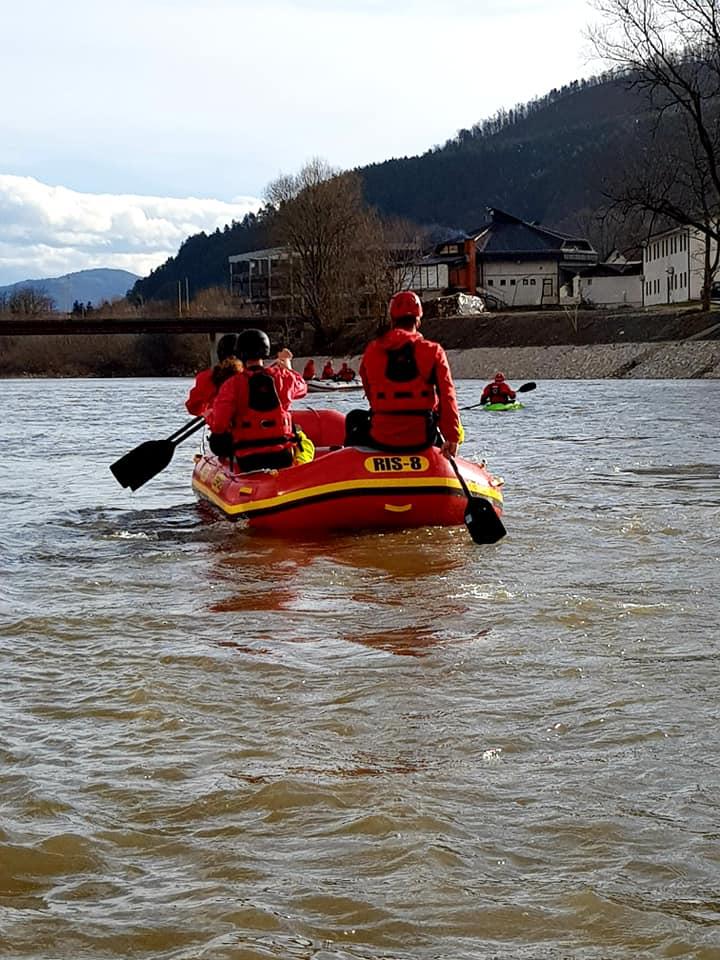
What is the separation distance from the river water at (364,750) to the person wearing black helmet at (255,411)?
122cm

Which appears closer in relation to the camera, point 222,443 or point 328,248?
point 222,443


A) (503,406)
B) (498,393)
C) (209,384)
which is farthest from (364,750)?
(498,393)

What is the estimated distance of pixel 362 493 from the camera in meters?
9.33

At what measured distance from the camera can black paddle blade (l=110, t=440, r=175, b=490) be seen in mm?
11875

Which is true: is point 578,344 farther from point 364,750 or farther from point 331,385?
point 364,750

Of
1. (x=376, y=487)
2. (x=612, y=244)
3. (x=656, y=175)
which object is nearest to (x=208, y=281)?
(x=612, y=244)

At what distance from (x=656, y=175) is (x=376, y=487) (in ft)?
106

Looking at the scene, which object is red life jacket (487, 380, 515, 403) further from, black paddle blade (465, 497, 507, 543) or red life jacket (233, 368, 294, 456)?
black paddle blade (465, 497, 507, 543)

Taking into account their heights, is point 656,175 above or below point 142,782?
above

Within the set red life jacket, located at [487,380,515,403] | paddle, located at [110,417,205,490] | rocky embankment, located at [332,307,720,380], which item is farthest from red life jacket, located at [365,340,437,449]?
rocky embankment, located at [332,307,720,380]

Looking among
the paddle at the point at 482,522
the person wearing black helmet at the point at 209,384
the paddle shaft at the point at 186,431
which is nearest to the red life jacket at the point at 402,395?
the paddle at the point at 482,522

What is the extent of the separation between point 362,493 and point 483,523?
0.94 meters

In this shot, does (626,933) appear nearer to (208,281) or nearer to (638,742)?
(638,742)

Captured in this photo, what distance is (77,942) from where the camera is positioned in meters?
2.92
